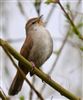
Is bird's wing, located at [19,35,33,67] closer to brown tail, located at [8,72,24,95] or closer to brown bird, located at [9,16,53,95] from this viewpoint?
brown bird, located at [9,16,53,95]

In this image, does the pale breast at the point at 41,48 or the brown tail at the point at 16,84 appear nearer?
the brown tail at the point at 16,84

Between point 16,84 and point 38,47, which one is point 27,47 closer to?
point 38,47

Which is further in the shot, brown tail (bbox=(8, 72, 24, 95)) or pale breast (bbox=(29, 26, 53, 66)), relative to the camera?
pale breast (bbox=(29, 26, 53, 66))

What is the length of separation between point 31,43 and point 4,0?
3.24m

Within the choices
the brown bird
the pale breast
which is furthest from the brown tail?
the pale breast

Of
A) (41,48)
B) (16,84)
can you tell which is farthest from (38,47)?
(16,84)

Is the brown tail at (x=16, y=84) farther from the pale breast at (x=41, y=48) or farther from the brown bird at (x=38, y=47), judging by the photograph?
the pale breast at (x=41, y=48)

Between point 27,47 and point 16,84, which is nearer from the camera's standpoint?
point 16,84

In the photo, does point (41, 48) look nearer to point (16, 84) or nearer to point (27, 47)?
point (27, 47)

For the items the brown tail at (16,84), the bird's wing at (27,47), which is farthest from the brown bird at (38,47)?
the brown tail at (16,84)

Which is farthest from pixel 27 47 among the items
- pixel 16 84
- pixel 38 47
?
pixel 16 84

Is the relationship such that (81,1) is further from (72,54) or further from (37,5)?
(72,54)

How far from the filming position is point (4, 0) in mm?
6422

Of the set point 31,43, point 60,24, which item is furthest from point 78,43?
point 31,43
